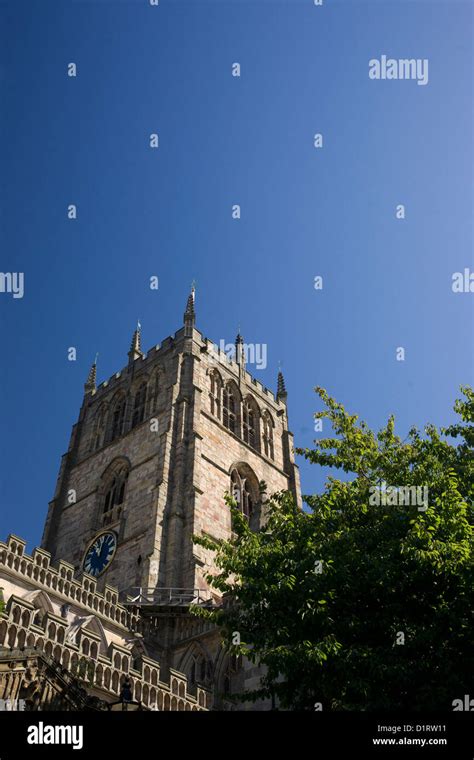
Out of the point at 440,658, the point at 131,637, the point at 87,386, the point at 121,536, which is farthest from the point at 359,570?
the point at 87,386

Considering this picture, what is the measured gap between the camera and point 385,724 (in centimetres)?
1073

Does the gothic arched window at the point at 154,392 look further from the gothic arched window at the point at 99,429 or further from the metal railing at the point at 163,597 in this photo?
the metal railing at the point at 163,597

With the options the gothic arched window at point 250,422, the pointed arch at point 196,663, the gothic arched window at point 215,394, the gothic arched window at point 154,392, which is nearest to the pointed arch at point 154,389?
the gothic arched window at point 154,392

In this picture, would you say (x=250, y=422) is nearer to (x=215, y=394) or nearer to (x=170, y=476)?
(x=215, y=394)

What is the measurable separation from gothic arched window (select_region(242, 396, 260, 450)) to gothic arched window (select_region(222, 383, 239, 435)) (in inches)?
38.7

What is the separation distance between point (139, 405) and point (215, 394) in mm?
5353

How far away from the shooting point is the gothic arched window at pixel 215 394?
4844 cm

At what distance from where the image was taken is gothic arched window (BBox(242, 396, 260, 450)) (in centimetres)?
5081

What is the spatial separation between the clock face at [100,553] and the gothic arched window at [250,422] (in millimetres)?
12962

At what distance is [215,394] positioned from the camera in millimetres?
49688

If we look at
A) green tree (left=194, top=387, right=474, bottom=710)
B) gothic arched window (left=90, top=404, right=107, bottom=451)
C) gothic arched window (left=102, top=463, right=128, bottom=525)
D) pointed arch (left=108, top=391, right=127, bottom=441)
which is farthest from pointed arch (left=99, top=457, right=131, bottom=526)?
green tree (left=194, top=387, right=474, bottom=710)

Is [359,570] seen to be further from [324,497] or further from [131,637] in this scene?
[131,637]

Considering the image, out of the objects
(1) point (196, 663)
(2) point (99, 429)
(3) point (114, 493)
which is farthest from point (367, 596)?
(2) point (99, 429)

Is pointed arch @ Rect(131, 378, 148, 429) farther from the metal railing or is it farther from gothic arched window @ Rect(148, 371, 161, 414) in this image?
the metal railing
